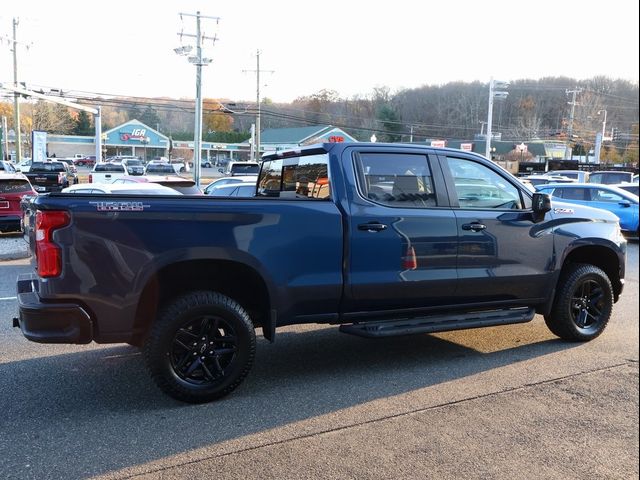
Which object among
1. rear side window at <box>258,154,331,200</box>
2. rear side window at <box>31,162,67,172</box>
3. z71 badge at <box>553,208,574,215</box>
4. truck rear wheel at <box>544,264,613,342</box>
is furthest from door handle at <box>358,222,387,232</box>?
rear side window at <box>31,162,67,172</box>

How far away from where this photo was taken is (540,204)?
199 inches

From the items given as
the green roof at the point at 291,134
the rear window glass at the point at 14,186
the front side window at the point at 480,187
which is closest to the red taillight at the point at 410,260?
the front side window at the point at 480,187

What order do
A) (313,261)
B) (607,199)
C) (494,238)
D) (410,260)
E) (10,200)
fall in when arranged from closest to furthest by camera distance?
(313,261)
(410,260)
(494,238)
(10,200)
(607,199)

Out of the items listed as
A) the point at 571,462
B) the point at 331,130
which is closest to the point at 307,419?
the point at 571,462

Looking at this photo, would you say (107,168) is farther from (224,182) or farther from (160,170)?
(224,182)

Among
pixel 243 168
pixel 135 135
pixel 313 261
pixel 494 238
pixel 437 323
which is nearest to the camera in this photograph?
pixel 313 261

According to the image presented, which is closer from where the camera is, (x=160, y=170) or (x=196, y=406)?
(x=196, y=406)

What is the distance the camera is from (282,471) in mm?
3105

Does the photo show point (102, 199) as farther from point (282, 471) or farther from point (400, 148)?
point (400, 148)

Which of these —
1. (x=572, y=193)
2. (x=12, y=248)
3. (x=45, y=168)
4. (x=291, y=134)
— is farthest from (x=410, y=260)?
(x=291, y=134)

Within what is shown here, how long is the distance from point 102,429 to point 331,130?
209ft

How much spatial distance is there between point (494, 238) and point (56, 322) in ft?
11.9

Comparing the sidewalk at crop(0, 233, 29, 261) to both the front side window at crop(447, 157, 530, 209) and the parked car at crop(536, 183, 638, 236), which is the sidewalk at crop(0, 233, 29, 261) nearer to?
the front side window at crop(447, 157, 530, 209)

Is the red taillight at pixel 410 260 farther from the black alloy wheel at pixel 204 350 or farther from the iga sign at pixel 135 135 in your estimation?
the iga sign at pixel 135 135
